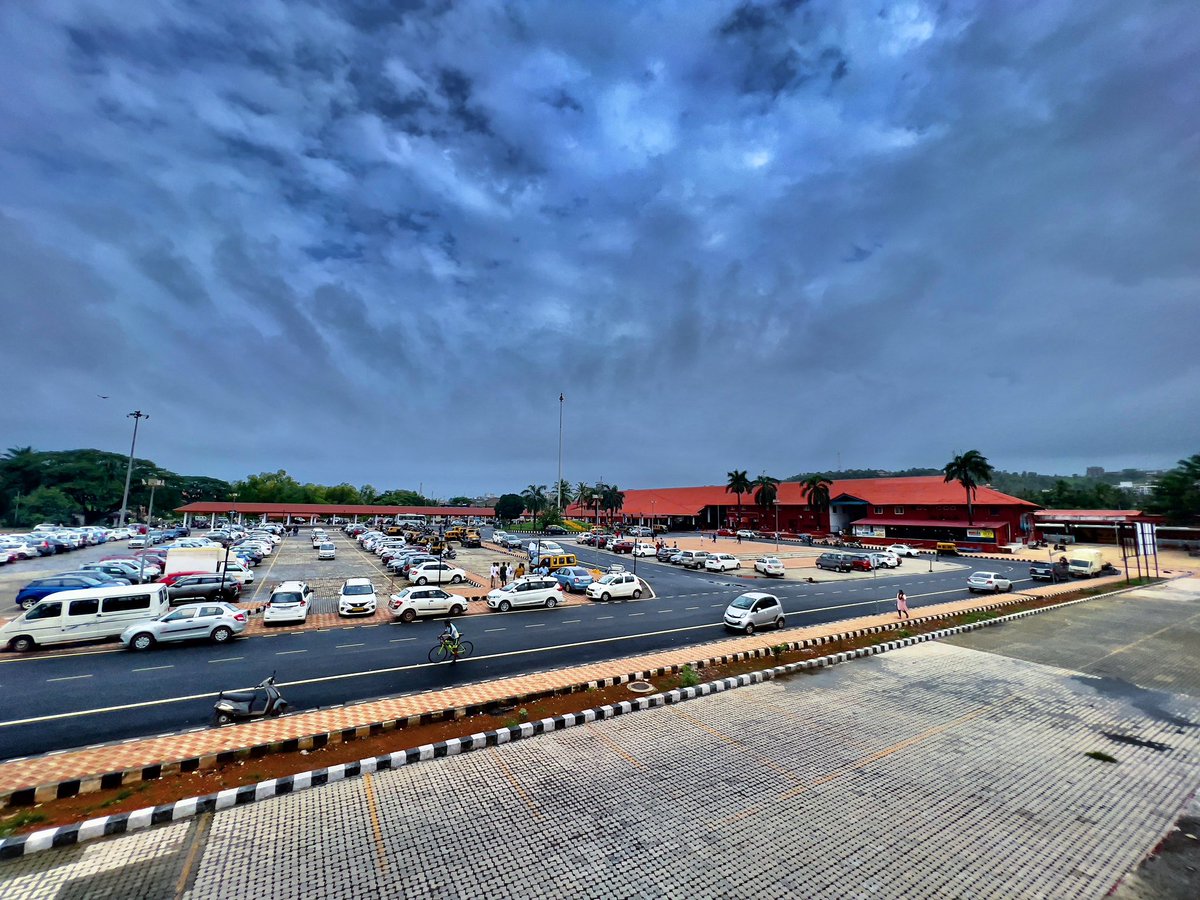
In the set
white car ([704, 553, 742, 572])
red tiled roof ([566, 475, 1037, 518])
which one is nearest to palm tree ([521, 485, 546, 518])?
red tiled roof ([566, 475, 1037, 518])

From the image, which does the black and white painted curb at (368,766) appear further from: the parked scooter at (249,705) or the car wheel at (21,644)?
→ the car wheel at (21,644)

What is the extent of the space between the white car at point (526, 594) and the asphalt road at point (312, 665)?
73 cm

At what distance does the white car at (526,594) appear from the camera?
1061 inches

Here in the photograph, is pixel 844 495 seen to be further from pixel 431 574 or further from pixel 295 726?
pixel 295 726

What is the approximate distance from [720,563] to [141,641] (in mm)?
38520

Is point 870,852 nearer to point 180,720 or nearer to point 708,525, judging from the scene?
point 180,720

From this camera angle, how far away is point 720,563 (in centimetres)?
4581

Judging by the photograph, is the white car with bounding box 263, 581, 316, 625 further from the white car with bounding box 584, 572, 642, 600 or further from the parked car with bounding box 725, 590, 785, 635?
the parked car with bounding box 725, 590, 785, 635

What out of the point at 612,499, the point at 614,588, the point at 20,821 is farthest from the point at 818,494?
the point at 20,821

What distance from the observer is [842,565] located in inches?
1829

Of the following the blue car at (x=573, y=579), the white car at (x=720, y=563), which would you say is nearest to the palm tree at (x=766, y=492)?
the white car at (x=720, y=563)

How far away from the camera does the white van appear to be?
18.4 meters

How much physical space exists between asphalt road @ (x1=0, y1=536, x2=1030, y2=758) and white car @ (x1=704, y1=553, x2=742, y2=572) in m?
16.6

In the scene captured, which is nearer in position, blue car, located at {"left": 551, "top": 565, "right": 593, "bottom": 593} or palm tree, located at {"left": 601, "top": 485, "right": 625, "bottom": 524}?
blue car, located at {"left": 551, "top": 565, "right": 593, "bottom": 593}
